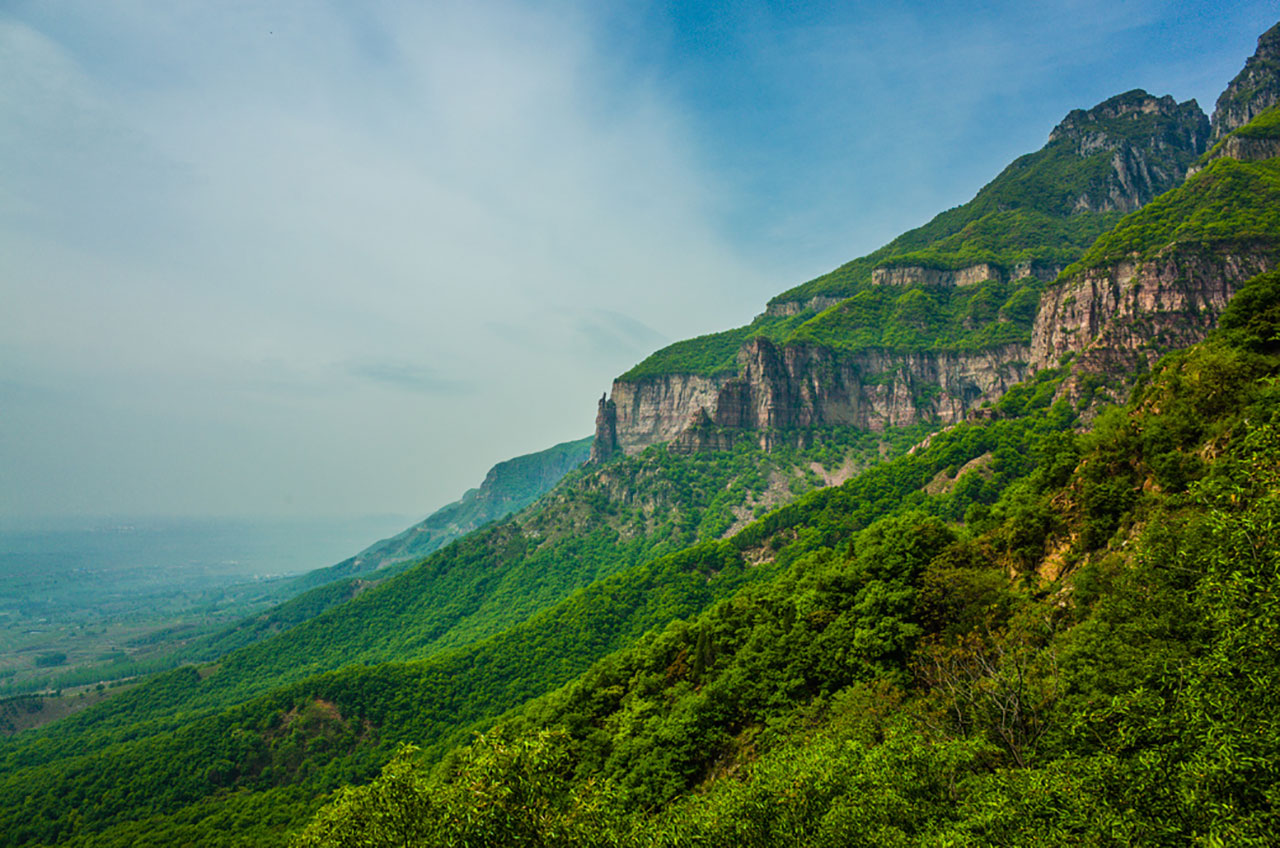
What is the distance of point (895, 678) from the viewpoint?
1174 inches

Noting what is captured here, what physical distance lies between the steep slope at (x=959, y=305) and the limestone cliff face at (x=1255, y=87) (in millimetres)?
16589

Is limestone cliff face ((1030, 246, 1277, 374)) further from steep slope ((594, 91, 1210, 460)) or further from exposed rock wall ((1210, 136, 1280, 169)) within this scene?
steep slope ((594, 91, 1210, 460))

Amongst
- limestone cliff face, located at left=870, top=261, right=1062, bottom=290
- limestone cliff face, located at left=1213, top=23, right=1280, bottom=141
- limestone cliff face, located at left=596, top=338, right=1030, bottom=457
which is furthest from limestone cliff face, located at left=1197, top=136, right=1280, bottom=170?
limestone cliff face, located at left=596, top=338, right=1030, bottom=457

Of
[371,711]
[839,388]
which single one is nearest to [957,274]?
[839,388]

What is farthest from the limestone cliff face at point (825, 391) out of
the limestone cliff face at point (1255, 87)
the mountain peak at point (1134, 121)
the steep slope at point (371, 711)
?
the mountain peak at point (1134, 121)

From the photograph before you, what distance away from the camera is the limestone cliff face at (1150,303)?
82438 millimetres

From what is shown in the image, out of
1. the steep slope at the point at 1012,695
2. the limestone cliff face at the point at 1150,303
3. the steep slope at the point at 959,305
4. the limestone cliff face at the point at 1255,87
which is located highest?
the limestone cliff face at the point at 1255,87

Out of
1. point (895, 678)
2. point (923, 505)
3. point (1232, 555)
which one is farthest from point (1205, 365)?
point (923, 505)

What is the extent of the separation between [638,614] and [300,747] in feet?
176

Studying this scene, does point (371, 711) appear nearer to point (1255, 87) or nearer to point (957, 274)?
point (957, 274)

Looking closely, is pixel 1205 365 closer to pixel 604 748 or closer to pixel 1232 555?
pixel 1232 555

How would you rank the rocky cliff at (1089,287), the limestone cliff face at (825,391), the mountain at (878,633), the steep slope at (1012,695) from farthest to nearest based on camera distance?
the limestone cliff face at (825,391)
the rocky cliff at (1089,287)
the mountain at (878,633)
the steep slope at (1012,695)

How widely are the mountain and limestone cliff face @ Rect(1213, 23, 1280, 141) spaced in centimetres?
289

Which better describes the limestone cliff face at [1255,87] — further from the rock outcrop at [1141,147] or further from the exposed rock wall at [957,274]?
the exposed rock wall at [957,274]
